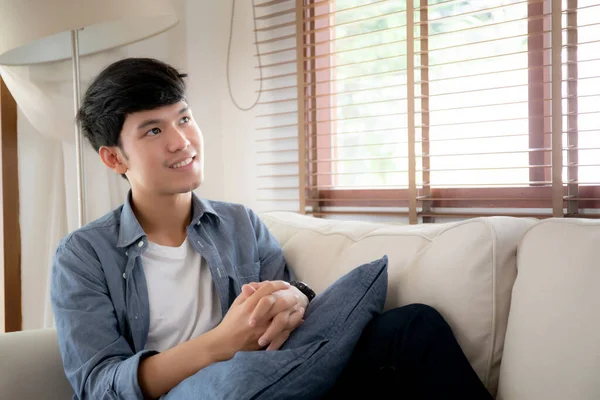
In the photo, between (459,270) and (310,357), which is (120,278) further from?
(459,270)

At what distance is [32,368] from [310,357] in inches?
27.3

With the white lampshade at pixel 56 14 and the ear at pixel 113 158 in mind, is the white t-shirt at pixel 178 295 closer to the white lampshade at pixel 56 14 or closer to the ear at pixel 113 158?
the ear at pixel 113 158

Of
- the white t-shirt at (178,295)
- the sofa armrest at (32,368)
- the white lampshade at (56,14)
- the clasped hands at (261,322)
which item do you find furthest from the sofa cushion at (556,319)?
the white lampshade at (56,14)

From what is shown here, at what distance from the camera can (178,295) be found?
1.59 meters

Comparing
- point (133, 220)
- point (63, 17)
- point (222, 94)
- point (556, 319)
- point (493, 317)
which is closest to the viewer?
point (556, 319)

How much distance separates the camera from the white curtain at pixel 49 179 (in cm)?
276

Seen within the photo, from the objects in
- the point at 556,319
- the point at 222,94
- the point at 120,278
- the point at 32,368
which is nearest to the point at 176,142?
the point at 120,278

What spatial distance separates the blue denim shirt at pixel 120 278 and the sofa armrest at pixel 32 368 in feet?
0.40

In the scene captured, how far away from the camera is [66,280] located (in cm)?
150

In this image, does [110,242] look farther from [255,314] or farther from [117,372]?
[255,314]

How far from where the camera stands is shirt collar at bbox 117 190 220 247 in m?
1.58

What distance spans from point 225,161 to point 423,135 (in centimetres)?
108

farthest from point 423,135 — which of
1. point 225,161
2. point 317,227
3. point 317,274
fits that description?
point 225,161

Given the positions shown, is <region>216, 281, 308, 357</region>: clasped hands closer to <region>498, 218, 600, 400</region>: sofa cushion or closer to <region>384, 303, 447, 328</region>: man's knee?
<region>384, 303, 447, 328</region>: man's knee
